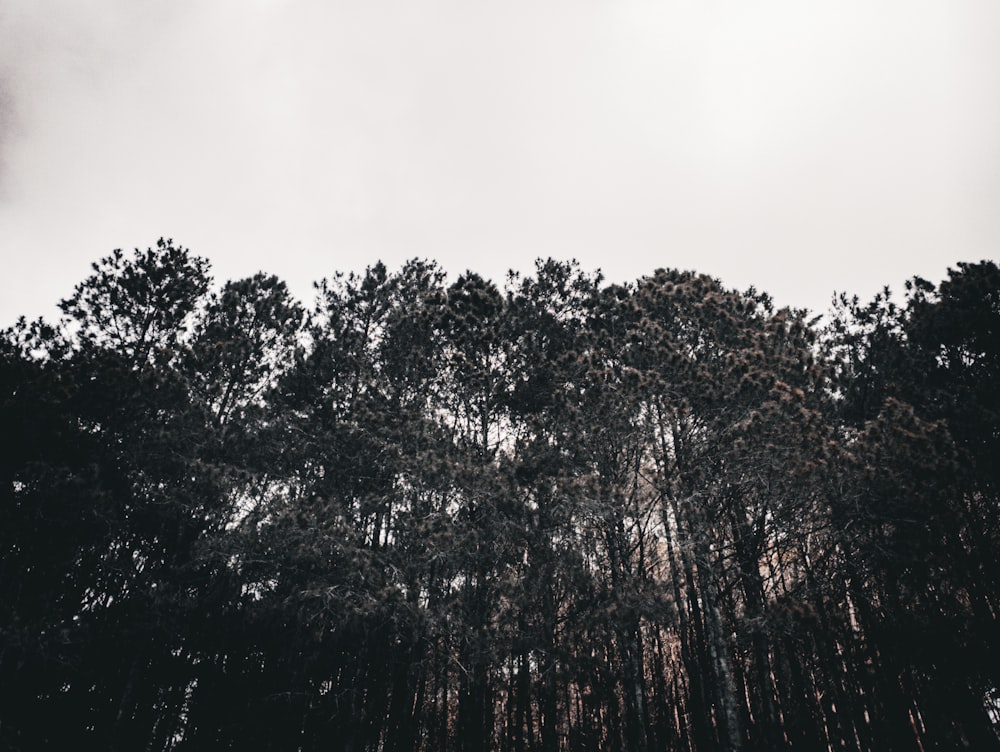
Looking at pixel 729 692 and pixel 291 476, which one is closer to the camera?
pixel 729 692

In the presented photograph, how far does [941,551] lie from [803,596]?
252 cm

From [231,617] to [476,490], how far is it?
238 inches

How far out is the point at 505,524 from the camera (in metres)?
10.3

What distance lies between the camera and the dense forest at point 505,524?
916 cm

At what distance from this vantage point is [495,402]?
40.4 ft

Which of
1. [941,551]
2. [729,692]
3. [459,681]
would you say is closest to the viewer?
[729,692]

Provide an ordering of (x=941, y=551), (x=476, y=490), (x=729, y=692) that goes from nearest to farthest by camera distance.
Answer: (x=729, y=692)
(x=941, y=551)
(x=476, y=490)

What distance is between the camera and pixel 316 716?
1027 cm

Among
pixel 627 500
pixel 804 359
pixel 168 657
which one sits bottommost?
pixel 168 657

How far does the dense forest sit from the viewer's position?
30.1ft

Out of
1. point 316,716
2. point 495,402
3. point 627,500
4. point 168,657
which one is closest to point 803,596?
point 627,500

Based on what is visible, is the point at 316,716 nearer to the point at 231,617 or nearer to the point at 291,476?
the point at 231,617

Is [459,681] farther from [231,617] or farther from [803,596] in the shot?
[803,596]

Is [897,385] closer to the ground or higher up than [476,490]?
higher up
